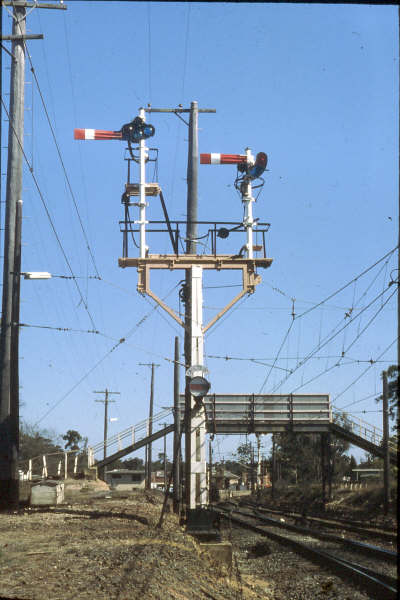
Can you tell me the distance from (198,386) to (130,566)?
7658mm

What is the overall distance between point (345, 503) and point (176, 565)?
102 feet

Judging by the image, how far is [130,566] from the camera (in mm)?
10797

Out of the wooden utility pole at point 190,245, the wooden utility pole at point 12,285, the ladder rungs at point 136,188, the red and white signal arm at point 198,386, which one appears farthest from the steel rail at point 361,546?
the ladder rungs at point 136,188

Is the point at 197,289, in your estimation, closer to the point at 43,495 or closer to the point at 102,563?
the point at 43,495

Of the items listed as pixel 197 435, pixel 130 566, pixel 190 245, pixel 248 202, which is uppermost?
pixel 248 202

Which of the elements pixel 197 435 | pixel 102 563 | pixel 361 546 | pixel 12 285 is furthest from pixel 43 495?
pixel 102 563

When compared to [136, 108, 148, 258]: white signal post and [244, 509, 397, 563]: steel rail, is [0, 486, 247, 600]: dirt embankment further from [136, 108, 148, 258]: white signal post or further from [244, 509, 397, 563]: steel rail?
[136, 108, 148, 258]: white signal post

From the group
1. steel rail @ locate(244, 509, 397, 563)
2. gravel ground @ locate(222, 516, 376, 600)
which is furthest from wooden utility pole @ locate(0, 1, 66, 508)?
steel rail @ locate(244, 509, 397, 563)

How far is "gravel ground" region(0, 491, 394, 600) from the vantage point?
9.30 metres

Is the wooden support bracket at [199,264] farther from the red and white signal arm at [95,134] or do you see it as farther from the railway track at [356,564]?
the railway track at [356,564]

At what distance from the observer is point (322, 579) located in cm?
1413

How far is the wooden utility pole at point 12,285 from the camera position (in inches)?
837

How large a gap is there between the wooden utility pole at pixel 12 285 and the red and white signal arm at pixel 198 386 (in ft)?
21.0

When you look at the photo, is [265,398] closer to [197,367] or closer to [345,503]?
[345,503]
